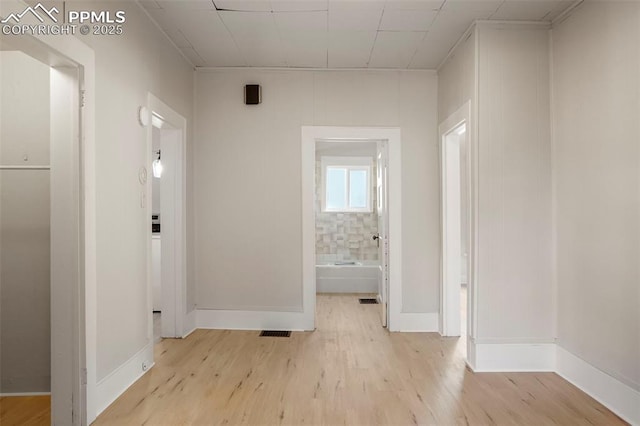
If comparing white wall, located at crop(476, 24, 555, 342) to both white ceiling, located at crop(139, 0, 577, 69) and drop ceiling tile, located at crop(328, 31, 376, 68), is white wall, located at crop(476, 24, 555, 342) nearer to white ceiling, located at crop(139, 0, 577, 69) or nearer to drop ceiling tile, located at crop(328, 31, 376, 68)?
white ceiling, located at crop(139, 0, 577, 69)

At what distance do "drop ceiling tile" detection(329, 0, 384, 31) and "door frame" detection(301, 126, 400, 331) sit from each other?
41.9 inches

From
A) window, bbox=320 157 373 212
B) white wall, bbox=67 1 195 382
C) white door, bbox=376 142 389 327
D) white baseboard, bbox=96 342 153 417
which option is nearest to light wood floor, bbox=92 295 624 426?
white baseboard, bbox=96 342 153 417

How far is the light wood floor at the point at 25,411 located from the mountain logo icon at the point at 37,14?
209 cm

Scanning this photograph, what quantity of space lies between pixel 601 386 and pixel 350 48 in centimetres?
320

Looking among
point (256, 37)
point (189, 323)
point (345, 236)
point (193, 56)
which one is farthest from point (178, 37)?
point (345, 236)

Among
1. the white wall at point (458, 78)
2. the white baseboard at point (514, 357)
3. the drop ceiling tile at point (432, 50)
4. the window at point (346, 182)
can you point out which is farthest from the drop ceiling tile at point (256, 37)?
the window at point (346, 182)

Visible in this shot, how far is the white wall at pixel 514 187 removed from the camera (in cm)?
281

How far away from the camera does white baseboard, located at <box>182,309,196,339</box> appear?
3547mm

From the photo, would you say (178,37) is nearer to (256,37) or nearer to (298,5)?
(256,37)

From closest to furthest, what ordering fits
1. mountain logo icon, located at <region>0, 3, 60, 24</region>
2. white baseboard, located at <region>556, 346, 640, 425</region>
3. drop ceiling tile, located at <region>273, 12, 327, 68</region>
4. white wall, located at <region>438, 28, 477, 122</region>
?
mountain logo icon, located at <region>0, 3, 60, 24</region>
white baseboard, located at <region>556, 346, 640, 425</region>
drop ceiling tile, located at <region>273, 12, 327, 68</region>
white wall, located at <region>438, 28, 477, 122</region>

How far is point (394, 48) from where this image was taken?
332 centimetres

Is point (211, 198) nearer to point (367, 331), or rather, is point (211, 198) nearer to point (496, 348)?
point (367, 331)

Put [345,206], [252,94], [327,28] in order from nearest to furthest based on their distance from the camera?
[327,28] → [252,94] → [345,206]

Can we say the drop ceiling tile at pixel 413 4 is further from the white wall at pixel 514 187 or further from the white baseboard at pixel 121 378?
the white baseboard at pixel 121 378
